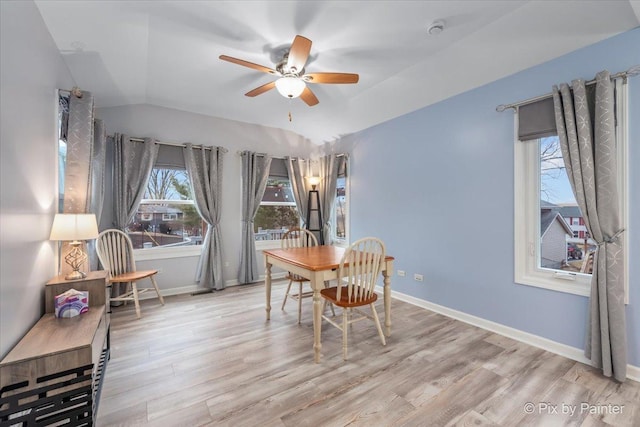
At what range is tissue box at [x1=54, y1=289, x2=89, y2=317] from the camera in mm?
1902

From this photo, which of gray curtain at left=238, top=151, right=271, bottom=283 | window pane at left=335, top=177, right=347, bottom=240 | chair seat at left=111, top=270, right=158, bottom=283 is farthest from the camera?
window pane at left=335, top=177, right=347, bottom=240

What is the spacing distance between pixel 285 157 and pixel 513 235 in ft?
11.9

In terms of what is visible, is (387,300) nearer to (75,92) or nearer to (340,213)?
(340,213)

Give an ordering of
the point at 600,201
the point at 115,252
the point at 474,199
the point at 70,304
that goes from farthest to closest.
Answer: the point at 115,252, the point at 474,199, the point at 600,201, the point at 70,304

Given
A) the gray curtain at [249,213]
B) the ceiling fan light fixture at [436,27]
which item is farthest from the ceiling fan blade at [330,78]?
the gray curtain at [249,213]

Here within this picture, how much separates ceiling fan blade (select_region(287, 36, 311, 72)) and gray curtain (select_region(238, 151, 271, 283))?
246 cm

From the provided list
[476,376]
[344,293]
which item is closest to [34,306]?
[344,293]

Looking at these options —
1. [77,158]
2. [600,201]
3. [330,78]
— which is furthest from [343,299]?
[77,158]

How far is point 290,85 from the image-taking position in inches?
92.9

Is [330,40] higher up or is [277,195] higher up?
[330,40]

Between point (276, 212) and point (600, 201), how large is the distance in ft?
13.8

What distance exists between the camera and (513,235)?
263cm

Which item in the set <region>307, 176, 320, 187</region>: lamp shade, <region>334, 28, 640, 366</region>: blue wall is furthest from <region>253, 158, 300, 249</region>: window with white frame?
<region>334, 28, 640, 366</region>: blue wall

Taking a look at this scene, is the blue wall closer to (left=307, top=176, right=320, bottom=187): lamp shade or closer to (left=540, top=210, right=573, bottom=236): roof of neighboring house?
(left=540, top=210, right=573, bottom=236): roof of neighboring house
